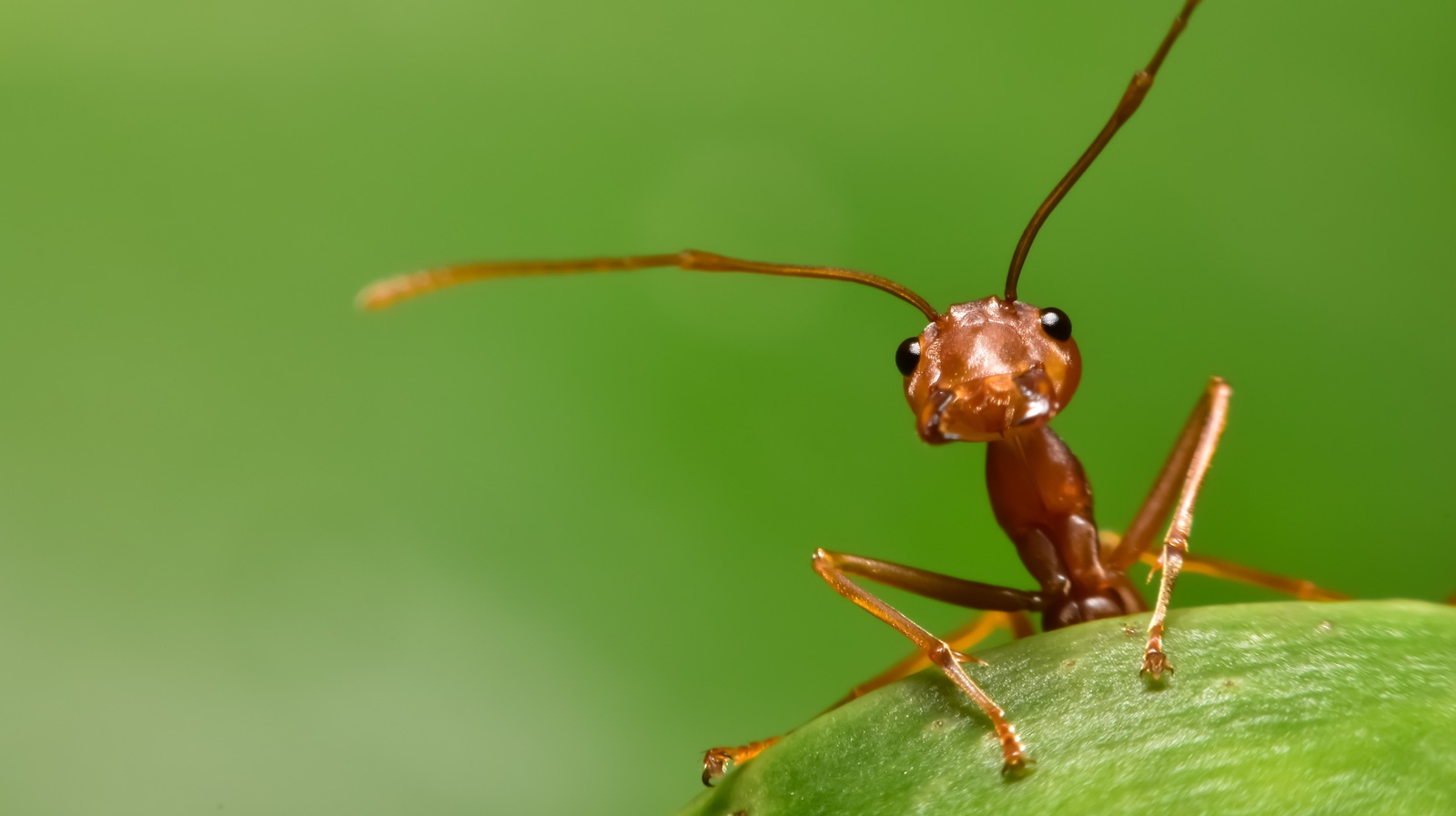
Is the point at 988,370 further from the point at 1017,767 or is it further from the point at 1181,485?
the point at 1017,767

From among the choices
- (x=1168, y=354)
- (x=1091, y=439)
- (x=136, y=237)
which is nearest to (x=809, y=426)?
(x=1091, y=439)

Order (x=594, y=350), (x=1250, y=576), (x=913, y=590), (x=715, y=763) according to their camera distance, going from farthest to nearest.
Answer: (x=594, y=350)
(x=1250, y=576)
(x=913, y=590)
(x=715, y=763)

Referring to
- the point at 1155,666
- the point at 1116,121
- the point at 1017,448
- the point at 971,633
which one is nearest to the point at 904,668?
the point at 971,633

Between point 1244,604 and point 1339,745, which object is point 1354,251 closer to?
point 1244,604

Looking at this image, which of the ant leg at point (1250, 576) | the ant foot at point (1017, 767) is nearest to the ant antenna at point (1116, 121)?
the ant leg at point (1250, 576)

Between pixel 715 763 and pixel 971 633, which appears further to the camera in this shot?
pixel 971 633
